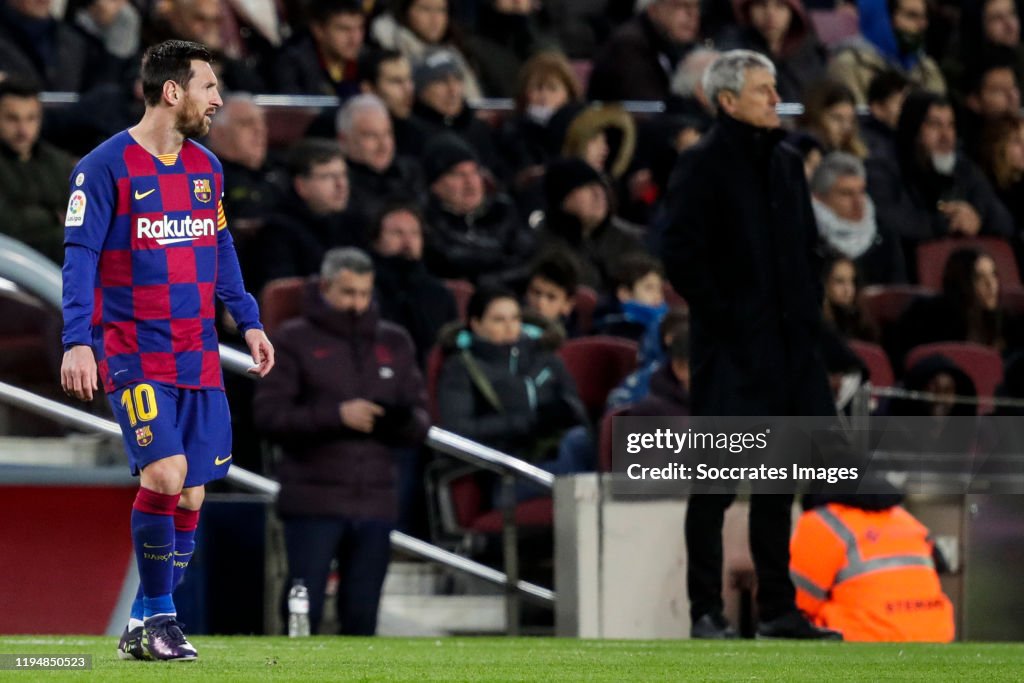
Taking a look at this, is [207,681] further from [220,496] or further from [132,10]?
[132,10]

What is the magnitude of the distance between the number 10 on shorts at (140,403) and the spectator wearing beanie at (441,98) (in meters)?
6.74

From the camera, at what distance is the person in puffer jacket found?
32.0 ft

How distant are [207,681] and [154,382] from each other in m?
1.03

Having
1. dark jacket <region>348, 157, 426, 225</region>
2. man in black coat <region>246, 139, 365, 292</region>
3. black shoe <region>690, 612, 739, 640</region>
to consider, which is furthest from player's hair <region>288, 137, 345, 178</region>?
black shoe <region>690, 612, 739, 640</region>

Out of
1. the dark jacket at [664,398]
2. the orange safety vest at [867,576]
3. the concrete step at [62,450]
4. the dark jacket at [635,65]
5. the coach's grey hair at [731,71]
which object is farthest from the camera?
the dark jacket at [635,65]

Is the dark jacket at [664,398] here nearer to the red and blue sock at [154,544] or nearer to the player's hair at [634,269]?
the player's hair at [634,269]

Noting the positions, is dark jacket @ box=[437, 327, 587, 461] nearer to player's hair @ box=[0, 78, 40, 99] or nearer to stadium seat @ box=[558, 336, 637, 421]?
stadium seat @ box=[558, 336, 637, 421]

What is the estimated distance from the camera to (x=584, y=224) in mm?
11727

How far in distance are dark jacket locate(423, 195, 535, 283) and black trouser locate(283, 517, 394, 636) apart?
275 cm

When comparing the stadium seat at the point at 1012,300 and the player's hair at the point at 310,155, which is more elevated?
the player's hair at the point at 310,155

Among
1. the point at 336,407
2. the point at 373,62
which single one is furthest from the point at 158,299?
the point at 373,62

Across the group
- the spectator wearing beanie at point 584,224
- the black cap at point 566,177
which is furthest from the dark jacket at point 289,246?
the black cap at point 566,177

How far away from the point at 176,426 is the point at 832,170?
7.25 metres

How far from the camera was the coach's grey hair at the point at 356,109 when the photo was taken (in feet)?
37.2
